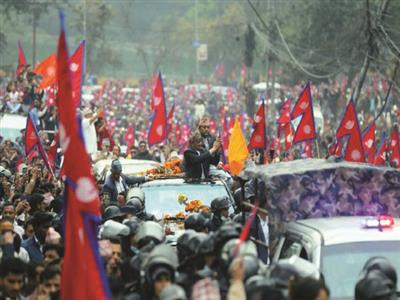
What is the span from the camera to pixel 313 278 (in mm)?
7898

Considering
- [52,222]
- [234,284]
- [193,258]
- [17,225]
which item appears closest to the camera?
[234,284]

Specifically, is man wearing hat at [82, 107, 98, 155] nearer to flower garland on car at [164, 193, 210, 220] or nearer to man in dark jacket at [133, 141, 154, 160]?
man in dark jacket at [133, 141, 154, 160]

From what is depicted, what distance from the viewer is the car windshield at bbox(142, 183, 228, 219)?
15.1 m

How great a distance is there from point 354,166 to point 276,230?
73cm

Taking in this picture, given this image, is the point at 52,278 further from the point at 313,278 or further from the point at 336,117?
the point at 336,117

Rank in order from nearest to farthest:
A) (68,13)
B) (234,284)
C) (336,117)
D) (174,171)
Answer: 1. (234,284)
2. (174,171)
3. (336,117)
4. (68,13)

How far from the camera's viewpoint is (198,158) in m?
16.2

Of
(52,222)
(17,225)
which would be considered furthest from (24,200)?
(52,222)

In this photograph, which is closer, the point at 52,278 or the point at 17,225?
the point at 52,278

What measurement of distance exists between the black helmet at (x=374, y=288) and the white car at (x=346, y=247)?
1.11 metres

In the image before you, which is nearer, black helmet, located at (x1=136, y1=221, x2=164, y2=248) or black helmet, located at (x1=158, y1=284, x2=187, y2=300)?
black helmet, located at (x1=158, y1=284, x2=187, y2=300)

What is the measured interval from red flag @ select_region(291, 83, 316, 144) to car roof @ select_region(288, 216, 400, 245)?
36.5 feet

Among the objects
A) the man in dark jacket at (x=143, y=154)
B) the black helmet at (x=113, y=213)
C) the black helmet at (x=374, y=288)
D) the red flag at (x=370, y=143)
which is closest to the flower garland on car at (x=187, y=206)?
the black helmet at (x=113, y=213)

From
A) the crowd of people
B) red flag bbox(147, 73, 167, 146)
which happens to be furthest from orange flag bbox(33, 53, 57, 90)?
the crowd of people
